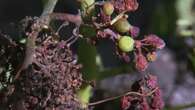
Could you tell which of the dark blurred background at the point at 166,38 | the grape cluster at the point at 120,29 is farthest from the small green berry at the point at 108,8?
the dark blurred background at the point at 166,38

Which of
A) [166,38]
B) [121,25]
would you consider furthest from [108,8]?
[166,38]

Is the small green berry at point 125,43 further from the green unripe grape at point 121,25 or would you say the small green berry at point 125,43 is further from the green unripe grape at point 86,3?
the green unripe grape at point 86,3

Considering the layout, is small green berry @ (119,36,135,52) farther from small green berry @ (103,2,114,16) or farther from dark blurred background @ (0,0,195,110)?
dark blurred background @ (0,0,195,110)

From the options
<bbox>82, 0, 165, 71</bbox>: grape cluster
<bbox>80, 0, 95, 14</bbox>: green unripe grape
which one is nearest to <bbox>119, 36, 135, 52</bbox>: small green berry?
<bbox>82, 0, 165, 71</bbox>: grape cluster

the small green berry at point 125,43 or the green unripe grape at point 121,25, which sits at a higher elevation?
the green unripe grape at point 121,25

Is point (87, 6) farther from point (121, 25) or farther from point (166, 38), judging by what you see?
point (166, 38)

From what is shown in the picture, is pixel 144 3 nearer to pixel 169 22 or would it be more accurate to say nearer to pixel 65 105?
pixel 169 22

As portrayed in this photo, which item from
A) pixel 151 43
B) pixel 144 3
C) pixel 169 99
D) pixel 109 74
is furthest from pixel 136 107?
pixel 144 3
